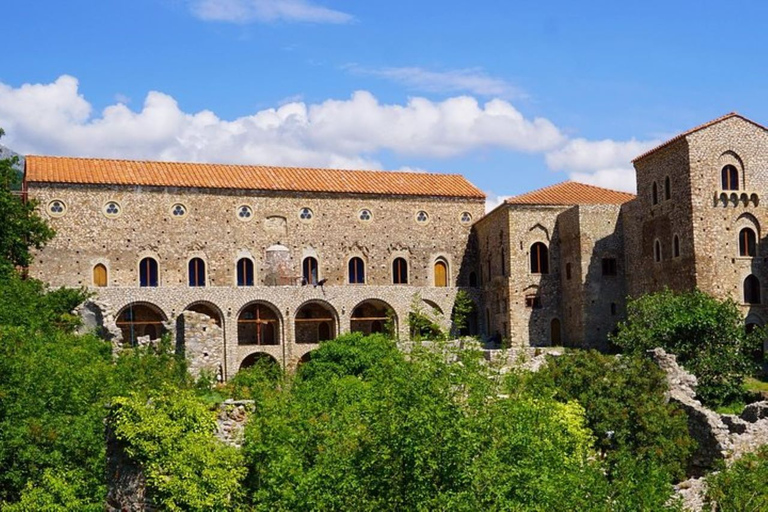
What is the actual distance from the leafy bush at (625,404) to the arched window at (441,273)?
2225cm

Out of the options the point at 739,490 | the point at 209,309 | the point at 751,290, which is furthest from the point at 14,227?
the point at 739,490

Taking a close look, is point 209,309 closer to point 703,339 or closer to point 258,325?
point 258,325

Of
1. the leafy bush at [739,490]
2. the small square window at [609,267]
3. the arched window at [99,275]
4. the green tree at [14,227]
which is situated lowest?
the leafy bush at [739,490]

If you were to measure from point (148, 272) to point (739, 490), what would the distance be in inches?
1326

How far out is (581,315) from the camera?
41875mm

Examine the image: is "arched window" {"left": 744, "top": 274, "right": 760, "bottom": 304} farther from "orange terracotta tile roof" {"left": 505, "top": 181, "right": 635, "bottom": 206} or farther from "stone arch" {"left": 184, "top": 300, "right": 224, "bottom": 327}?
"stone arch" {"left": 184, "top": 300, "right": 224, "bottom": 327}

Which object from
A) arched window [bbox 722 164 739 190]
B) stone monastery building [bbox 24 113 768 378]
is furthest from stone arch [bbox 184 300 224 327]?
arched window [bbox 722 164 739 190]

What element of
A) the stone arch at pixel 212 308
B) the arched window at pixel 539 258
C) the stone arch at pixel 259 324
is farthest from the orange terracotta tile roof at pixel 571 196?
the stone arch at pixel 212 308

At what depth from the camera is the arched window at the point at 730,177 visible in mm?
37000

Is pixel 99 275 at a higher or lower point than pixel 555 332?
higher

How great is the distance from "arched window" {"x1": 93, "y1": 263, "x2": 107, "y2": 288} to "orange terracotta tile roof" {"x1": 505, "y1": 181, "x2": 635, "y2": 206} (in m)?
18.9

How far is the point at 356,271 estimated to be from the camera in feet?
158

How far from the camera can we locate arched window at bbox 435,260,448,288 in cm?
4912

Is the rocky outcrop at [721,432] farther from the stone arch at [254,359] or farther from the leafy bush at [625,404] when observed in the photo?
the stone arch at [254,359]
